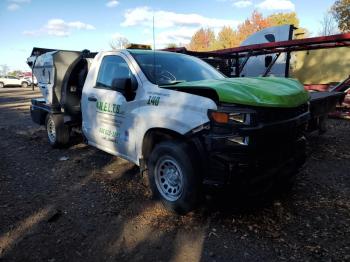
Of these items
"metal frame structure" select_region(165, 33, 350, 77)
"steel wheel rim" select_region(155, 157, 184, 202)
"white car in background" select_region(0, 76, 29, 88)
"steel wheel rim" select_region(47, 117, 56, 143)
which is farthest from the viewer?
"white car in background" select_region(0, 76, 29, 88)

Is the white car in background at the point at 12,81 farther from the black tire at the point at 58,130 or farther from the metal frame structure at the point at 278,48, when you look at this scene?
the black tire at the point at 58,130

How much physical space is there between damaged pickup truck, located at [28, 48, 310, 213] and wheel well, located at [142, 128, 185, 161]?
0.04ft

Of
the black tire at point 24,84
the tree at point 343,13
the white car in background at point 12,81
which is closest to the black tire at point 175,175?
the tree at point 343,13

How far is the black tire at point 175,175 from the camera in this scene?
354 centimetres

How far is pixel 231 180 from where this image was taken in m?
3.26

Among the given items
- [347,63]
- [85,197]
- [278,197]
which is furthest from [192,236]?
[347,63]

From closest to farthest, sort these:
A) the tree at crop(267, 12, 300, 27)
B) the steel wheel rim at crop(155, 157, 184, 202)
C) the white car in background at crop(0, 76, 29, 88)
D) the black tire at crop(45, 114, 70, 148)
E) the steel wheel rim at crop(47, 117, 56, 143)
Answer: the steel wheel rim at crop(155, 157, 184, 202)
the black tire at crop(45, 114, 70, 148)
the steel wheel rim at crop(47, 117, 56, 143)
the white car in background at crop(0, 76, 29, 88)
the tree at crop(267, 12, 300, 27)

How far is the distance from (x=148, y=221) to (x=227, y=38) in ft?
180

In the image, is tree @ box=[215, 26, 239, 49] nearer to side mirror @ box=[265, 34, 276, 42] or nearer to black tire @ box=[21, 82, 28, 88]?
black tire @ box=[21, 82, 28, 88]

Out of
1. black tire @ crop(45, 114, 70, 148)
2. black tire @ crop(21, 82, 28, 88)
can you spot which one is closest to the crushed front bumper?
black tire @ crop(45, 114, 70, 148)

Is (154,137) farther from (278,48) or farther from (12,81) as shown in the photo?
(12,81)

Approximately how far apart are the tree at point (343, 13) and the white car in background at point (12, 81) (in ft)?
121

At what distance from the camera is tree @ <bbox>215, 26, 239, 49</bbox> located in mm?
51469

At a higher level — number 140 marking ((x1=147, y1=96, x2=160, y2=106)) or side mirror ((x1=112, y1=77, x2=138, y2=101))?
side mirror ((x1=112, y1=77, x2=138, y2=101))
